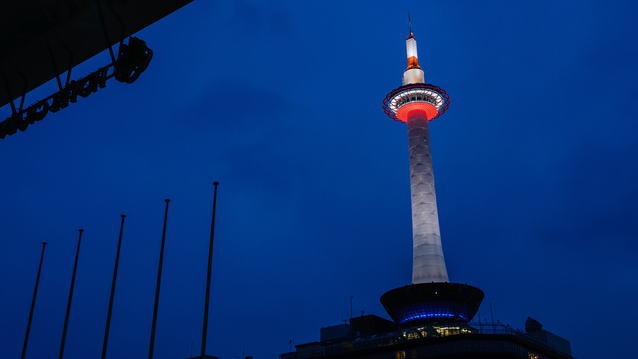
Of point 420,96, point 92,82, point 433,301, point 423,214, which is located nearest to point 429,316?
point 433,301

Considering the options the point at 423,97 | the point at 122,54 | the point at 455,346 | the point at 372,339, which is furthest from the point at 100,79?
the point at 423,97

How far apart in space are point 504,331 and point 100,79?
275ft

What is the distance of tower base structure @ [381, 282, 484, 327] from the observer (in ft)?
339

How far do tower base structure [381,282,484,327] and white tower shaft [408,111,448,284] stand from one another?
170 inches

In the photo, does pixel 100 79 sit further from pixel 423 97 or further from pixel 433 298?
pixel 423 97

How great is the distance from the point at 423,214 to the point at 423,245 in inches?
239

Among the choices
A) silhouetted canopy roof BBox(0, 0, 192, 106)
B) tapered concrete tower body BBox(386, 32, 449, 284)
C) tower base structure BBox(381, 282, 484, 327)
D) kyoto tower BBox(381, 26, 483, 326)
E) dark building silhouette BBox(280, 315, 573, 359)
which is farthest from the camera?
tapered concrete tower body BBox(386, 32, 449, 284)

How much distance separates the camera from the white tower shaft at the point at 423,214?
359ft

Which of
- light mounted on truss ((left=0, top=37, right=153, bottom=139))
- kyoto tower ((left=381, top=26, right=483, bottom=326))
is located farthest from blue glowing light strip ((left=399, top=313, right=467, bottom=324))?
light mounted on truss ((left=0, top=37, right=153, bottom=139))

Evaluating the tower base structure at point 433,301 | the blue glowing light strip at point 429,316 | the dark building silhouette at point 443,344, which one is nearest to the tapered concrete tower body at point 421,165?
the tower base structure at point 433,301

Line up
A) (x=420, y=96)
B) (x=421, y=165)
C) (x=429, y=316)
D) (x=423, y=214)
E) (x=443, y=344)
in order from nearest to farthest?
(x=443, y=344) → (x=429, y=316) → (x=423, y=214) → (x=421, y=165) → (x=420, y=96)

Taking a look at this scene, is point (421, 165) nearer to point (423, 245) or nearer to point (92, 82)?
point (423, 245)

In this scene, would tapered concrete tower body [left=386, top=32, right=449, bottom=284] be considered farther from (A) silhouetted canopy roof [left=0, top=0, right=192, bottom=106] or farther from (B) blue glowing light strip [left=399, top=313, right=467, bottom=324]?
(A) silhouetted canopy roof [left=0, top=0, right=192, bottom=106]

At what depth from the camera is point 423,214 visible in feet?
377
